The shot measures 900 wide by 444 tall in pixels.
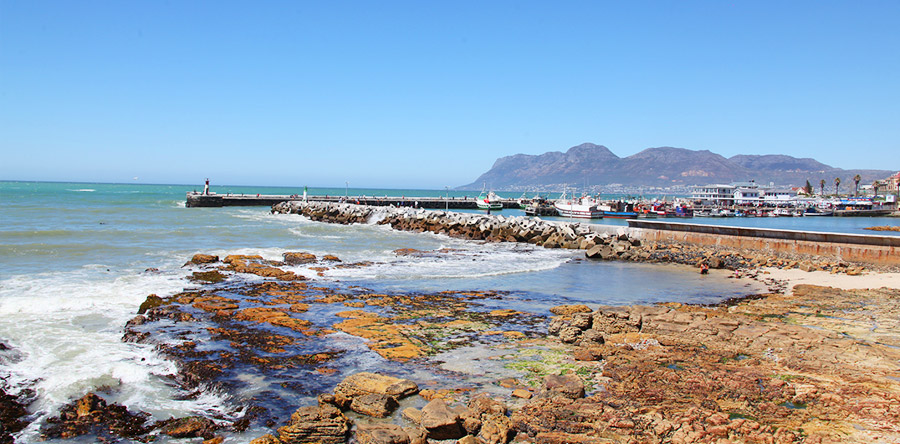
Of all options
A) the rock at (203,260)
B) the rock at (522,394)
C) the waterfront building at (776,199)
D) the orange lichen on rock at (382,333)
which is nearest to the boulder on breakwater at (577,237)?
the orange lichen on rock at (382,333)

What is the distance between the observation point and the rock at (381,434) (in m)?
5.43

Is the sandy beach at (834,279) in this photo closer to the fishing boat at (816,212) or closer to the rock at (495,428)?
the rock at (495,428)

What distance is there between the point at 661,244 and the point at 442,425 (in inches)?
845

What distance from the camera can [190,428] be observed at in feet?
19.5

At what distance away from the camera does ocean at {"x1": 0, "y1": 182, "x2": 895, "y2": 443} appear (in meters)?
7.21

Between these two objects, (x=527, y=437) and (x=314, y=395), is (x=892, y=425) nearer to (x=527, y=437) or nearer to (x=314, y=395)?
(x=527, y=437)

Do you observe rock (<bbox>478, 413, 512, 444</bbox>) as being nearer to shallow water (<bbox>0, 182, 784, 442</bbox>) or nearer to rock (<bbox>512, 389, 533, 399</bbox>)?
rock (<bbox>512, 389, 533, 399</bbox>)

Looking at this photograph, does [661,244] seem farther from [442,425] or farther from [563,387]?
[442,425]

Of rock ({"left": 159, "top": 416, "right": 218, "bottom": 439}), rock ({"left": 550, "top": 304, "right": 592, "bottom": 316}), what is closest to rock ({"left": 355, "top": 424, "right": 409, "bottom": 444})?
rock ({"left": 159, "top": 416, "right": 218, "bottom": 439})

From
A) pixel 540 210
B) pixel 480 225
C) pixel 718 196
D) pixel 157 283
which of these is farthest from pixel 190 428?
pixel 718 196

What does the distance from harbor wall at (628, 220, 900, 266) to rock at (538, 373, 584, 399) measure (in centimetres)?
1755

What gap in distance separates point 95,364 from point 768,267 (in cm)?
1905

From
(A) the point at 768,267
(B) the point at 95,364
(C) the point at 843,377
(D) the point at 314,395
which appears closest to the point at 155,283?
(B) the point at 95,364

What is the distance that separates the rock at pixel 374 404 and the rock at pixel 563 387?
5.75 ft
